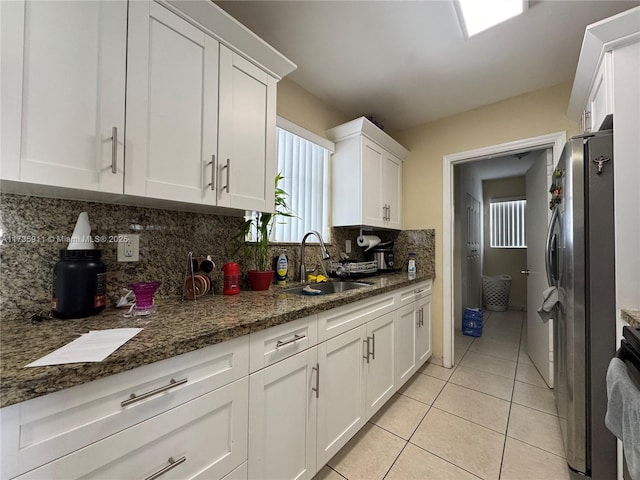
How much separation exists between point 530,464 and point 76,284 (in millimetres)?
2325

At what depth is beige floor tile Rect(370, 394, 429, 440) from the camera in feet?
5.36

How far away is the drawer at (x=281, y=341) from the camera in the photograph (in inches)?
37.1

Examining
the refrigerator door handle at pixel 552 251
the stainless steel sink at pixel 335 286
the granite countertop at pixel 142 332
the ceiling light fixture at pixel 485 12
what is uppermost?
the ceiling light fixture at pixel 485 12

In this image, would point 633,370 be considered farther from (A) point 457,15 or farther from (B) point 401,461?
(A) point 457,15

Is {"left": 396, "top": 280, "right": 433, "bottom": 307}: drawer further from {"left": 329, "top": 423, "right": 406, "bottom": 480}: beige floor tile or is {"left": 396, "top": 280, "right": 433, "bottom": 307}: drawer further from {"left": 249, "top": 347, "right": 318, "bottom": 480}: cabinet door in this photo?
{"left": 249, "top": 347, "right": 318, "bottom": 480}: cabinet door

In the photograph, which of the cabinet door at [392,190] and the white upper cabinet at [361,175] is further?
the cabinet door at [392,190]

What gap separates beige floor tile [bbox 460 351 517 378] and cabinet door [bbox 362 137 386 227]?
1.65 meters

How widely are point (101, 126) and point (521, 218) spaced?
19.9ft

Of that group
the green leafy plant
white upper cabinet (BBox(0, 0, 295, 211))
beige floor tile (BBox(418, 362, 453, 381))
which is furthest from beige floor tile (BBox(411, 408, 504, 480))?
white upper cabinet (BBox(0, 0, 295, 211))

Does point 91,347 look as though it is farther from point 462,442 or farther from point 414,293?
point 414,293

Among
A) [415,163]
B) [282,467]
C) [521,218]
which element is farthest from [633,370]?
[521,218]

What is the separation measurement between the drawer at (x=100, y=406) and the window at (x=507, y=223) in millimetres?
5694

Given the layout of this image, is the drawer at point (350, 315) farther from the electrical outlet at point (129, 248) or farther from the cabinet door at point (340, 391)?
the electrical outlet at point (129, 248)

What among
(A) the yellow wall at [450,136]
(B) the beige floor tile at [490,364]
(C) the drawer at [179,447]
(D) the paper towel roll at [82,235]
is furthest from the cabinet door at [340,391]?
(B) the beige floor tile at [490,364]
